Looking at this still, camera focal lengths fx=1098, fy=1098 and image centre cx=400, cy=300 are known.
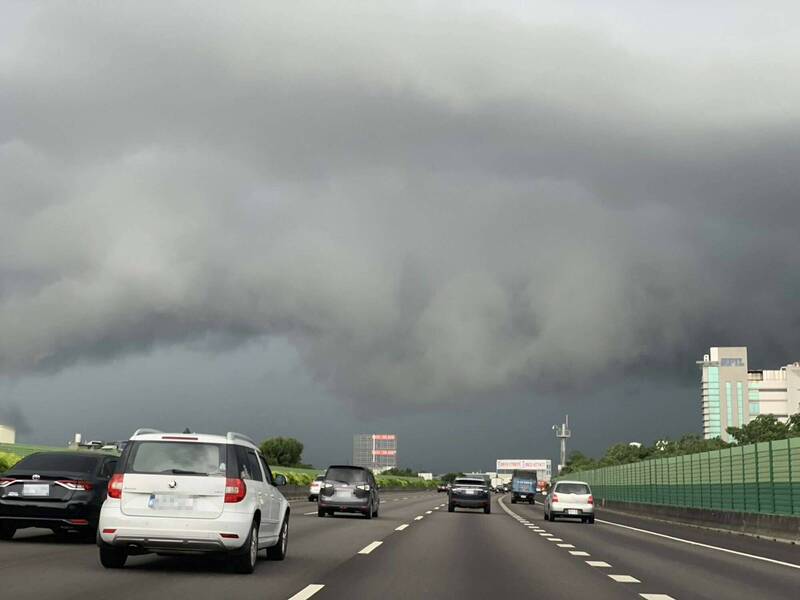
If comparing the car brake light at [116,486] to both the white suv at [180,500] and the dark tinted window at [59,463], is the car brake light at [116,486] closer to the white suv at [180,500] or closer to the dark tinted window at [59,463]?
the white suv at [180,500]

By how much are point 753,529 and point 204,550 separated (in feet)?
68.0

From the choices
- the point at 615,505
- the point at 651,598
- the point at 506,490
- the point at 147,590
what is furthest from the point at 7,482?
the point at 506,490

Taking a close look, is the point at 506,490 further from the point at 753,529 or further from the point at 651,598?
the point at 651,598

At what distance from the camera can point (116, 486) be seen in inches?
530

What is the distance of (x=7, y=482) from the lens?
1812cm

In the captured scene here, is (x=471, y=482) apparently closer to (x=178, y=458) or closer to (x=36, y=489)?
(x=36, y=489)

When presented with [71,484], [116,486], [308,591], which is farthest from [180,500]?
[71,484]

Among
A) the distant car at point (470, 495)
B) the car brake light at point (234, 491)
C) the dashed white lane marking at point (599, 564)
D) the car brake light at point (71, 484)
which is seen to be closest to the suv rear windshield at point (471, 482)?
the distant car at point (470, 495)

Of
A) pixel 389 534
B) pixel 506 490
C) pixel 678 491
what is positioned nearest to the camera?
pixel 389 534

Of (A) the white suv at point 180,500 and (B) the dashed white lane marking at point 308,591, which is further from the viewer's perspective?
(A) the white suv at point 180,500

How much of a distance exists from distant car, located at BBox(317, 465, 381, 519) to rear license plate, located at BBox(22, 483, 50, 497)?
17.9 m

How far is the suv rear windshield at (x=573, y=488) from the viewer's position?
38656mm

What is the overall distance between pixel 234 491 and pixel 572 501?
26482 millimetres

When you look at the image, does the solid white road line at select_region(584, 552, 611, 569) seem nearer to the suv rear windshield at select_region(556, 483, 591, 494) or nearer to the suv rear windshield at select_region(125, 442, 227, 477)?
the suv rear windshield at select_region(125, 442, 227, 477)
